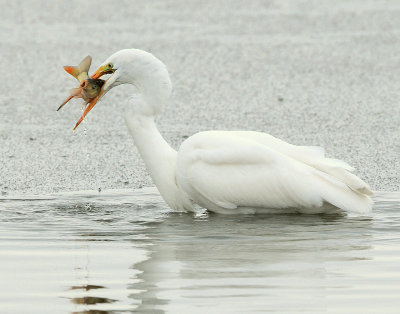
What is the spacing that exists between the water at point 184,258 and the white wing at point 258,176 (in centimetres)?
14

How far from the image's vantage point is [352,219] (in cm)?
845

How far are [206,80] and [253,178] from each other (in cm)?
576

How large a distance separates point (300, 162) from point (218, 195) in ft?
2.07

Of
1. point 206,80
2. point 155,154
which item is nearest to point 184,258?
point 155,154

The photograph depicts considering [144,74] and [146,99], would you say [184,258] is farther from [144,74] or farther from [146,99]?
[144,74]

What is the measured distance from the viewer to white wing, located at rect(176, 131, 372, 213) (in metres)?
8.38

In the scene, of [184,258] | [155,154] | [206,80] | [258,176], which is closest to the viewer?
[184,258]

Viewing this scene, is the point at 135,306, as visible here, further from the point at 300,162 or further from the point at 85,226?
the point at 300,162

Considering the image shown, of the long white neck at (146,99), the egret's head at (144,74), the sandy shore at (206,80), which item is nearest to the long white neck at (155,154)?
the long white neck at (146,99)

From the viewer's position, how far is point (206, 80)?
46.3 feet

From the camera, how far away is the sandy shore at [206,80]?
10531 millimetres

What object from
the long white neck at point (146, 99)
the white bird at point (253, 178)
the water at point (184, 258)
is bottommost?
the water at point (184, 258)

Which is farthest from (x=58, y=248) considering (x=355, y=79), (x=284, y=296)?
(x=355, y=79)

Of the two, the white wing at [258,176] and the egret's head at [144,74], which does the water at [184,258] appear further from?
the egret's head at [144,74]
